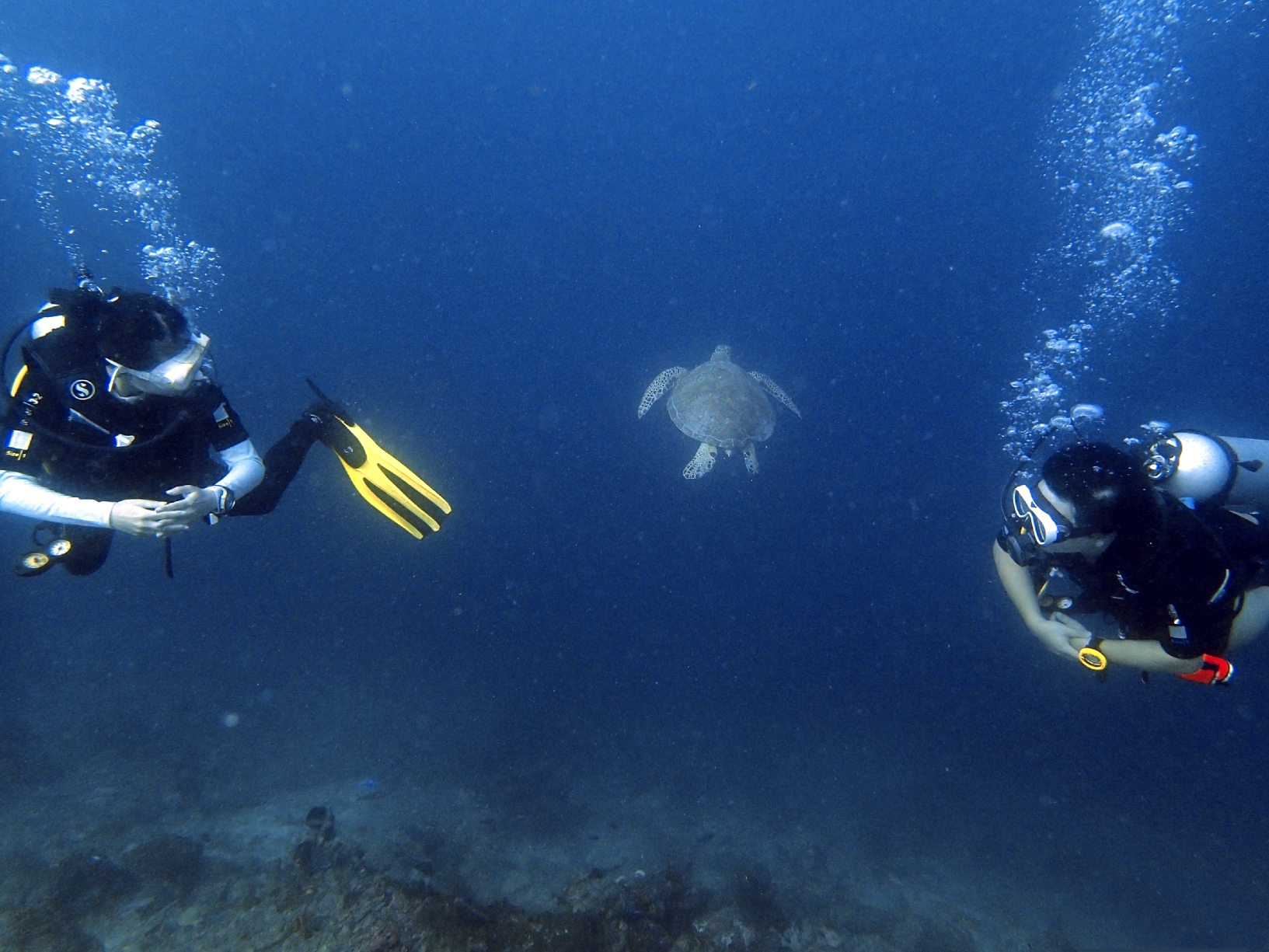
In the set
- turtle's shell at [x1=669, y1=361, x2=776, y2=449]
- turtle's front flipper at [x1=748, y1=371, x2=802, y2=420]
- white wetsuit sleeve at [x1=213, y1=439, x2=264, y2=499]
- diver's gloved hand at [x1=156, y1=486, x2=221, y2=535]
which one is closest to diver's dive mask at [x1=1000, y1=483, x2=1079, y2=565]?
diver's gloved hand at [x1=156, y1=486, x2=221, y2=535]

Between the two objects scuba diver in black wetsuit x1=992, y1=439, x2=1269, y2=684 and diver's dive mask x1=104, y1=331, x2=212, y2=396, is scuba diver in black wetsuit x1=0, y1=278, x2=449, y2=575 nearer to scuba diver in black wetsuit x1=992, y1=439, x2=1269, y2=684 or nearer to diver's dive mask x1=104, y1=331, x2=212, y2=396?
diver's dive mask x1=104, y1=331, x2=212, y2=396

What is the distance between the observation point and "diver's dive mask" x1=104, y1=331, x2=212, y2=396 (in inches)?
124

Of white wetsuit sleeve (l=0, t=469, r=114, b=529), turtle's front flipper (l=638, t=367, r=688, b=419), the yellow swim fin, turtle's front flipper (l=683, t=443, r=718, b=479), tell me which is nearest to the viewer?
white wetsuit sleeve (l=0, t=469, r=114, b=529)

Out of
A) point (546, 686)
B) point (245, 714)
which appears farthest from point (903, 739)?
point (245, 714)

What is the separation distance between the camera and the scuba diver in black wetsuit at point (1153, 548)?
2.90m

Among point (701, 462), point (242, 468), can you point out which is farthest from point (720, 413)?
point (242, 468)

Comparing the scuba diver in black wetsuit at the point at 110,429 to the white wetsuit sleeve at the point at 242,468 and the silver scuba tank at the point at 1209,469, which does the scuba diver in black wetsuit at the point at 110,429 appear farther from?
the silver scuba tank at the point at 1209,469

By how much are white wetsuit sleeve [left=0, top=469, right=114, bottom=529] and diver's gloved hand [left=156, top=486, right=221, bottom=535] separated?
298 mm

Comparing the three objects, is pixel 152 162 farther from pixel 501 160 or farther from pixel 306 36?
pixel 501 160

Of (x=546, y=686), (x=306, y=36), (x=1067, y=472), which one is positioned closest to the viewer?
(x=1067, y=472)

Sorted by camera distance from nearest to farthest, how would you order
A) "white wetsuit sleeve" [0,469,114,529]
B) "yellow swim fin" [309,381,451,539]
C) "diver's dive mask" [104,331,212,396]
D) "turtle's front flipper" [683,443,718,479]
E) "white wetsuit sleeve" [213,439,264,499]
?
"white wetsuit sleeve" [0,469,114,529]
"diver's dive mask" [104,331,212,396]
"white wetsuit sleeve" [213,439,264,499]
"yellow swim fin" [309,381,451,539]
"turtle's front flipper" [683,443,718,479]

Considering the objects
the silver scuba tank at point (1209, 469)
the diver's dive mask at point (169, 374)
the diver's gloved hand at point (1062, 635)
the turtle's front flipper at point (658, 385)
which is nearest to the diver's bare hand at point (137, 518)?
the diver's dive mask at point (169, 374)

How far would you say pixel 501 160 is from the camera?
51.2 feet

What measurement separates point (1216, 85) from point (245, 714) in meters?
24.5
